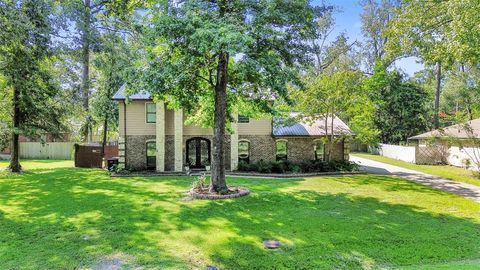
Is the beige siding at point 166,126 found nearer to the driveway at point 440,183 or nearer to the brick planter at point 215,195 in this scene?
the driveway at point 440,183

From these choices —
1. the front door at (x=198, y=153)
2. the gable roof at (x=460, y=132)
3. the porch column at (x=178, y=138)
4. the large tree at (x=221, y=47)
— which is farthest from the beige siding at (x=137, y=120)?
the gable roof at (x=460, y=132)

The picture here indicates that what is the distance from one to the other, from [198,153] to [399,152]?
765 inches

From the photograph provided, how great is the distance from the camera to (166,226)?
964 cm

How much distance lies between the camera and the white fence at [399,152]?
28195 millimetres

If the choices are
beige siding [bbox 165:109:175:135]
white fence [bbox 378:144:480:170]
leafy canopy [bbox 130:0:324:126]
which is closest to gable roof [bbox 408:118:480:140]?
white fence [bbox 378:144:480:170]

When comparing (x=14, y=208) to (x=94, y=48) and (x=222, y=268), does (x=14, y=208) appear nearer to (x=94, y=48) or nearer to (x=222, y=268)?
(x=222, y=268)

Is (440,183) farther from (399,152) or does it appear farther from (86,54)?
(86,54)

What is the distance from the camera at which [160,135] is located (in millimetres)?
20984

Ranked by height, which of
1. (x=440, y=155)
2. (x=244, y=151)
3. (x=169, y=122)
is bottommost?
(x=440, y=155)

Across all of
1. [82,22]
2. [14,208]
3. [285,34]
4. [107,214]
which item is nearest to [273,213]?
[107,214]

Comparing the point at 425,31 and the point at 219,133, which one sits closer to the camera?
the point at 219,133

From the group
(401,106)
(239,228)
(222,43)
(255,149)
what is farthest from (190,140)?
(401,106)

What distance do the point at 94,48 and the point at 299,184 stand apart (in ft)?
54.8

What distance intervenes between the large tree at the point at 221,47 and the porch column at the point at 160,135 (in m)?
5.93
